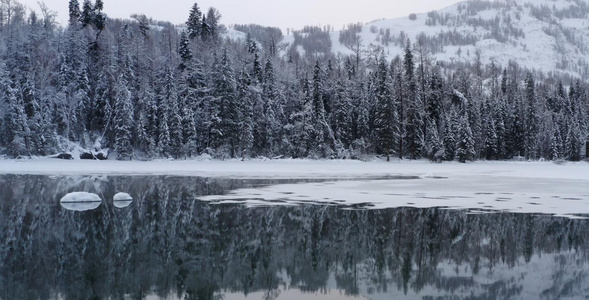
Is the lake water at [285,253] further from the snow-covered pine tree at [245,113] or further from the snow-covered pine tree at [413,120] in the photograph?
the snow-covered pine tree at [413,120]

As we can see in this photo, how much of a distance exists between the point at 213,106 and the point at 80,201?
43885 mm

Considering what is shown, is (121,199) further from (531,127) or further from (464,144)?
(531,127)

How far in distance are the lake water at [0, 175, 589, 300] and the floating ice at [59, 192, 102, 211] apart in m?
0.25

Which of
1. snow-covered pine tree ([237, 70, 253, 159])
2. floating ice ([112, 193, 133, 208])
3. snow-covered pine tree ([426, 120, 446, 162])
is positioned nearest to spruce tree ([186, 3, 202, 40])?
snow-covered pine tree ([237, 70, 253, 159])

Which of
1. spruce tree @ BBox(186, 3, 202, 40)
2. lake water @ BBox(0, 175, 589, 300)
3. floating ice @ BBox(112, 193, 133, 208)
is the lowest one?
floating ice @ BBox(112, 193, 133, 208)

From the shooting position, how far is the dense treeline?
2344 inches

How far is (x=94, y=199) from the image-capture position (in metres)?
20.6

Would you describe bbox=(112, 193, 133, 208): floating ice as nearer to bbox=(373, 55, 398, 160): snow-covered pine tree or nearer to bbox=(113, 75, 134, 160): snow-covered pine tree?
bbox=(113, 75, 134, 160): snow-covered pine tree

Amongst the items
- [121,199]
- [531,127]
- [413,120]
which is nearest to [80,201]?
[121,199]

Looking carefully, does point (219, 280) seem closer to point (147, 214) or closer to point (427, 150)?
point (147, 214)

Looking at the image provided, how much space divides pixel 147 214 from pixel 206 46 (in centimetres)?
6387

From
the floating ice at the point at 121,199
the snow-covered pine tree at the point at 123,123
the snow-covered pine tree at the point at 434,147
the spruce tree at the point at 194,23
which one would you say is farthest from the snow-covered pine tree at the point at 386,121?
the floating ice at the point at 121,199

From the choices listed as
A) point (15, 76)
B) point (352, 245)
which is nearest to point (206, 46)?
point (15, 76)

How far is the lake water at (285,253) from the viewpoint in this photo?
357 inches
